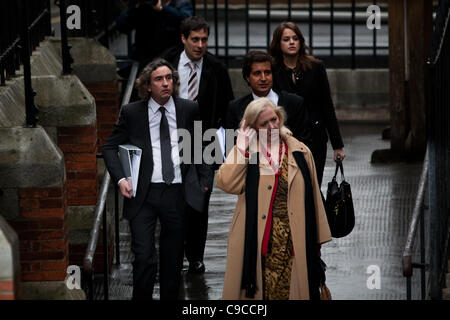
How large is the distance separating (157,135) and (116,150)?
29cm

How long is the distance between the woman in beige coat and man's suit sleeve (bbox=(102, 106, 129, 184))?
0.97 meters

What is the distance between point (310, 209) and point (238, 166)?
50 centimetres

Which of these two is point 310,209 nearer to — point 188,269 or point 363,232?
point 188,269

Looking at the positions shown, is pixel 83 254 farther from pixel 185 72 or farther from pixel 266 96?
pixel 266 96

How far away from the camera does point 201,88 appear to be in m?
8.73

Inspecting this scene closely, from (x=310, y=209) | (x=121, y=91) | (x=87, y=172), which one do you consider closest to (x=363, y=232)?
(x=87, y=172)

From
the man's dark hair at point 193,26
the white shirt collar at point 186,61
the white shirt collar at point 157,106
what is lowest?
the white shirt collar at point 157,106

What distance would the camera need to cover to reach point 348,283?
27.9 feet

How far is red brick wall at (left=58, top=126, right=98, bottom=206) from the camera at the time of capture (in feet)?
28.6

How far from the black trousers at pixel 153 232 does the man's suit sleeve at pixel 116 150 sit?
0.81 feet

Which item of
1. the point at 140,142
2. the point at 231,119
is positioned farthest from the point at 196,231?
the point at 140,142

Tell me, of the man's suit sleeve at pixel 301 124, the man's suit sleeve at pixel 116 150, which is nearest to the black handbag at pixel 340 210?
the man's suit sleeve at pixel 301 124

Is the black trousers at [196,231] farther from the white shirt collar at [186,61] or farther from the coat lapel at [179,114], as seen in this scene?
the coat lapel at [179,114]

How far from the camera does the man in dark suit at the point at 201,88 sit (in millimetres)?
8703
